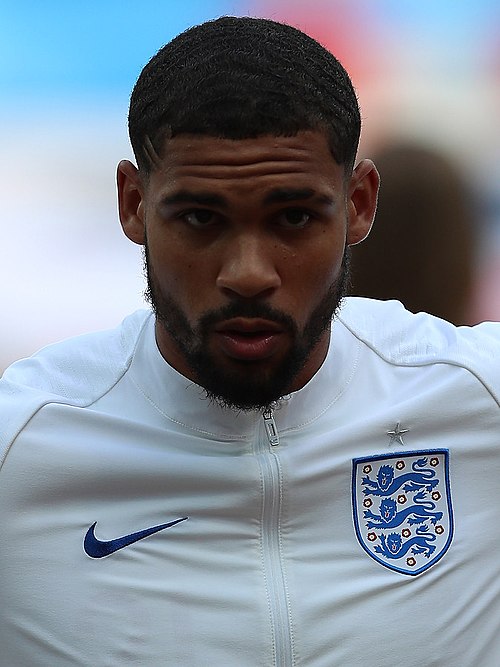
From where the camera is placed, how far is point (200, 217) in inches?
74.0

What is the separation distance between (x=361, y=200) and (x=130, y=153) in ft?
5.20

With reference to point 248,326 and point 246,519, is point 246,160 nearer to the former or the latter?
point 248,326

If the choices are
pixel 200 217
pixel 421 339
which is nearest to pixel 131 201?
pixel 200 217

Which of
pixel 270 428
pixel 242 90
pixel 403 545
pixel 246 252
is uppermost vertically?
pixel 242 90

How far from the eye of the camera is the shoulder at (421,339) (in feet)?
6.93

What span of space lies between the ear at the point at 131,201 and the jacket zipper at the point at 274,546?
417 mm

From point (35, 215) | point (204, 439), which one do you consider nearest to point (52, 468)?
point (204, 439)

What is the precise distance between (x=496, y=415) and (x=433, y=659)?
452 mm

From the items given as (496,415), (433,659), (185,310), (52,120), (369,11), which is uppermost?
(369,11)

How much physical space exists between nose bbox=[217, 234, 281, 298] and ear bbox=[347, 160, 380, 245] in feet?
1.04

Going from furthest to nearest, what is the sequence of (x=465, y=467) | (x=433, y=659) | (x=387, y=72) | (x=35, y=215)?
(x=387, y=72) < (x=35, y=215) < (x=465, y=467) < (x=433, y=659)

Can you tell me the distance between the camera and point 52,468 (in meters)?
1.92

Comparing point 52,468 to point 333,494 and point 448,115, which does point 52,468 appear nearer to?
point 333,494

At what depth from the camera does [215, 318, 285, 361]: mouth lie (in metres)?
1.85
